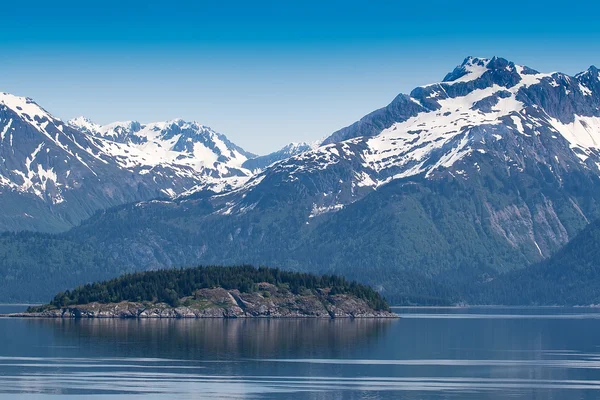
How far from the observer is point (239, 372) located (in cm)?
18938

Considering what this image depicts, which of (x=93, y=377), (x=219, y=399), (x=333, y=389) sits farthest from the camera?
(x=93, y=377)

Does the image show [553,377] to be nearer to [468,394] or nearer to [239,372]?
[468,394]

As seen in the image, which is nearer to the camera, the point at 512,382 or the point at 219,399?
the point at 219,399

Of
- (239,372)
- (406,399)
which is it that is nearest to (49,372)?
(239,372)

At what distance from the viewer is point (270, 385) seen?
570ft

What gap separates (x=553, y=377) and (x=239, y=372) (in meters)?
45.5

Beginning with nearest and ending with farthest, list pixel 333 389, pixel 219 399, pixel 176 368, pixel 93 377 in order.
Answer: pixel 219 399 → pixel 333 389 → pixel 93 377 → pixel 176 368

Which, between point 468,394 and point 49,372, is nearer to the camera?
point 468,394

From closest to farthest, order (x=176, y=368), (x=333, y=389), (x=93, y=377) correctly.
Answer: (x=333, y=389) < (x=93, y=377) < (x=176, y=368)

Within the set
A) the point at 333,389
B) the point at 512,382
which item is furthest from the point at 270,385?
the point at 512,382

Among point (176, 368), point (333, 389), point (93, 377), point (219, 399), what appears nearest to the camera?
point (219, 399)

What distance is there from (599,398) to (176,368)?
6486 centimetres

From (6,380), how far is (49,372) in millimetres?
13649

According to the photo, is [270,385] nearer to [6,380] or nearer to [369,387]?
[369,387]
